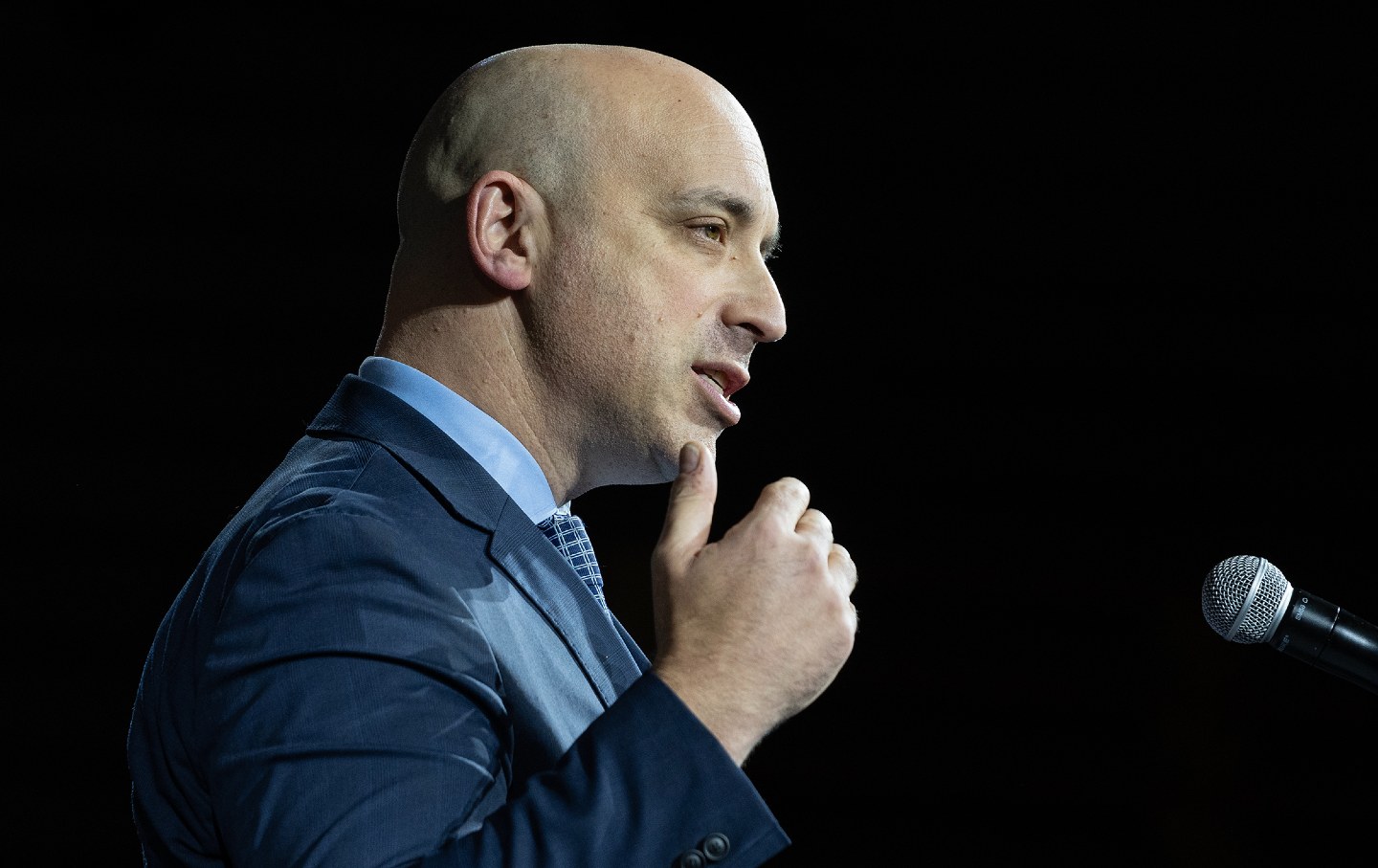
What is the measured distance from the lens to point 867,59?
315cm

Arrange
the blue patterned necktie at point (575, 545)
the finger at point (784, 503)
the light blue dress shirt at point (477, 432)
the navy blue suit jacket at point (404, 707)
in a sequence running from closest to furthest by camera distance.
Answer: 1. the navy blue suit jacket at point (404, 707)
2. the finger at point (784, 503)
3. the light blue dress shirt at point (477, 432)
4. the blue patterned necktie at point (575, 545)

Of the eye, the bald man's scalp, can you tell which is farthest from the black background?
the eye

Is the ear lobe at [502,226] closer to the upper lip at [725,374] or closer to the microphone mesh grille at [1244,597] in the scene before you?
the upper lip at [725,374]

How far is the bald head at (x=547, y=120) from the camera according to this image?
1397 millimetres

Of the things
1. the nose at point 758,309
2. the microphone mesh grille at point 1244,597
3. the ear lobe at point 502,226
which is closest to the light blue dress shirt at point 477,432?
the ear lobe at point 502,226

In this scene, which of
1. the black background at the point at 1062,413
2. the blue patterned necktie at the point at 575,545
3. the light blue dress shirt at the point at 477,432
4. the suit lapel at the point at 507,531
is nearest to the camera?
the suit lapel at the point at 507,531

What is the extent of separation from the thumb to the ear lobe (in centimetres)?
30

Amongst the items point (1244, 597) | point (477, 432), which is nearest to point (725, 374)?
point (477, 432)

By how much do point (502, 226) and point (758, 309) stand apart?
27 cm

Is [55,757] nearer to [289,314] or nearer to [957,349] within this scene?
[289,314]

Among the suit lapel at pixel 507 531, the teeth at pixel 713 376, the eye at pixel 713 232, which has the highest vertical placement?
the eye at pixel 713 232

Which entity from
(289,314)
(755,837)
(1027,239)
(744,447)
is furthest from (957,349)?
(755,837)

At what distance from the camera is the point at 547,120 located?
1424mm

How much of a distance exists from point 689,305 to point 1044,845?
2.26 m
